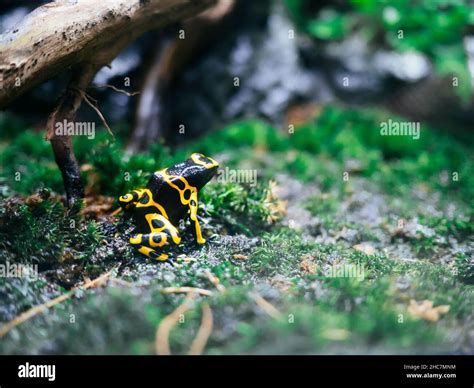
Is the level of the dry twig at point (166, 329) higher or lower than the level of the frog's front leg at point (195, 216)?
lower

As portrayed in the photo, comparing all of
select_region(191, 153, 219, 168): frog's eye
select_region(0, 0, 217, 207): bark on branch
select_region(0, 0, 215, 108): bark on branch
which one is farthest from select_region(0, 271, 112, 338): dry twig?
select_region(0, 0, 215, 108): bark on branch

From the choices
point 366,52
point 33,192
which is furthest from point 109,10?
point 366,52

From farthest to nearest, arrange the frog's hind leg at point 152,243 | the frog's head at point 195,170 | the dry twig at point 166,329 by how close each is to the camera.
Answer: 1. the frog's head at point 195,170
2. the frog's hind leg at point 152,243
3. the dry twig at point 166,329

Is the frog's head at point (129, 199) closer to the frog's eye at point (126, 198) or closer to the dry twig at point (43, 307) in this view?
the frog's eye at point (126, 198)

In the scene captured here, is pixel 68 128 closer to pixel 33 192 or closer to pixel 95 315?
pixel 33 192

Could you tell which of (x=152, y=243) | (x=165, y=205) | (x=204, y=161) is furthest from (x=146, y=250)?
(x=204, y=161)

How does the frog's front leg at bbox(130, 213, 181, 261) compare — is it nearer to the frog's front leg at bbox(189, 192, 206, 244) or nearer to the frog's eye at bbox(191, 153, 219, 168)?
the frog's front leg at bbox(189, 192, 206, 244)

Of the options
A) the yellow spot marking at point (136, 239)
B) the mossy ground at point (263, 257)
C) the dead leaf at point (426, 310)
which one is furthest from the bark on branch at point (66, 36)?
the dead leaf at point (426, 310)
